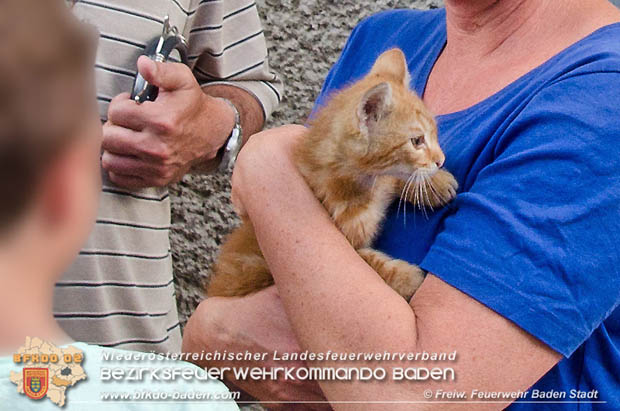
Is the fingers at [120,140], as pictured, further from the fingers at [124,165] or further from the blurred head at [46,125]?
the blurred head at [46,125]

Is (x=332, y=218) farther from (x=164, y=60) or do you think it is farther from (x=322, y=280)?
(x=164, y=60)

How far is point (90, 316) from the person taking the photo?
93 centimetres

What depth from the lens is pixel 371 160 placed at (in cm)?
84

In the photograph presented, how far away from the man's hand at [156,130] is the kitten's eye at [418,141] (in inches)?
14.9

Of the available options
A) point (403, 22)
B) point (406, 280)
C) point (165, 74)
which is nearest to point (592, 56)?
point (406, 280)

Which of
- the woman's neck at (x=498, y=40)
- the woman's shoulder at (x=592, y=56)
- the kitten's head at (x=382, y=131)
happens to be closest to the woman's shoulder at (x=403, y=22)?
the woman's neck at (x=498, y=40)

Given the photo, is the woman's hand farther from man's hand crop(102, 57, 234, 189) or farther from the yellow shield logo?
the yellow shield logo

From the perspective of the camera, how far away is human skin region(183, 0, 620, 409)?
24.7 inches

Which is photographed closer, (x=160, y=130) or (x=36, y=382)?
(x=36, y=382)

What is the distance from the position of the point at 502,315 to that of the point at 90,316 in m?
0.57

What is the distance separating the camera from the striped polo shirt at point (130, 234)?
37.3 inches

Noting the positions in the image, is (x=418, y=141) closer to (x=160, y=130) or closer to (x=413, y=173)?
(x=413, y=173)

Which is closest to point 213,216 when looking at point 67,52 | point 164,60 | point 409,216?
point 164,60

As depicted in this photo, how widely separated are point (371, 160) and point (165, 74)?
346 millimetres
